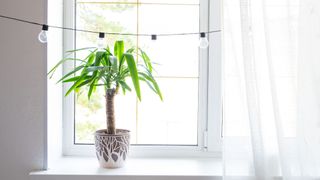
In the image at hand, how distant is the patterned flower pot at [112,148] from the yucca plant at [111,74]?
0.04 meters

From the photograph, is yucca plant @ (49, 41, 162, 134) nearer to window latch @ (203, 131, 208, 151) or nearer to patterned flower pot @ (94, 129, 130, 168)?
patterned flower pot @ (94, 129, 130, 168)

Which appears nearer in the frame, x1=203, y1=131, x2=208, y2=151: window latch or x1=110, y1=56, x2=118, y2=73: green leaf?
x1=110, y1=56, x2=118, y2=73: green leaf

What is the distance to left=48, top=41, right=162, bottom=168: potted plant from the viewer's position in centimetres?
154

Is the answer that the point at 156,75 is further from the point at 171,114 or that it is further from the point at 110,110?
the point at 110,110

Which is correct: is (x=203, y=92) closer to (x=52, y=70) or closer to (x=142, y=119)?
(x=142, y=119)

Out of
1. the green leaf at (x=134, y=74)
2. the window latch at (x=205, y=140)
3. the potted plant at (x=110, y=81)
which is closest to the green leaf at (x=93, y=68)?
the potted plant at (x=110, y=81)

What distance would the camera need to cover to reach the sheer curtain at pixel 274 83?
1438mm

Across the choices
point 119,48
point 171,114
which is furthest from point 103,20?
point 171,114

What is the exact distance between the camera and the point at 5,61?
5.15 ft

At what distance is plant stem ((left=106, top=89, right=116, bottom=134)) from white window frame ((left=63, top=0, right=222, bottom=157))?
10.4 inches

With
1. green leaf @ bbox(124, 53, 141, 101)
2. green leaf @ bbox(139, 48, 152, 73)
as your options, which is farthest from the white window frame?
green leaf @ bbox(124, 53, 141, 101)

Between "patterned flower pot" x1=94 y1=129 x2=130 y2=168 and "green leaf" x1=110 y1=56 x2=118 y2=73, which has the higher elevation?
"green leaf" x1=110 y1=56 x2=118 y2=73

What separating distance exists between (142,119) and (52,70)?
56 centimetres

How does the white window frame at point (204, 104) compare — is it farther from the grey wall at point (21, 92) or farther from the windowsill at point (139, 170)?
the grey wall at point (21, 92)
